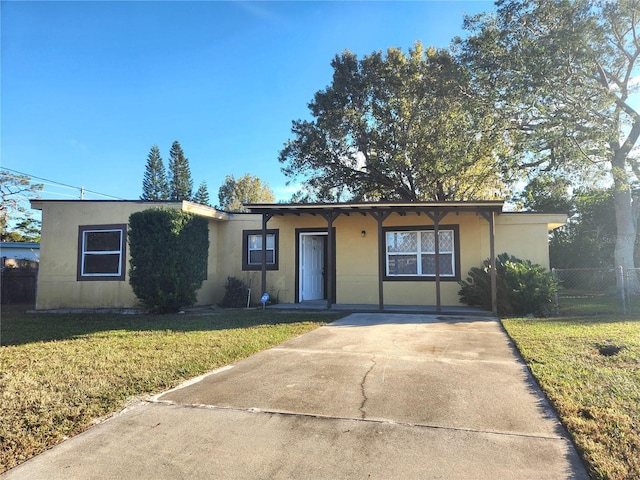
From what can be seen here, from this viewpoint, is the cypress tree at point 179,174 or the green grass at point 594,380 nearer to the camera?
the green grass at point 594,380

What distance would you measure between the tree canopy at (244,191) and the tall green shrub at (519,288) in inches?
1105

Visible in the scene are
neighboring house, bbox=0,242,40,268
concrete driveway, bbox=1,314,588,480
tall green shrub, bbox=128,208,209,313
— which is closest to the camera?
concrete driveway, bbox=1,314,588,480

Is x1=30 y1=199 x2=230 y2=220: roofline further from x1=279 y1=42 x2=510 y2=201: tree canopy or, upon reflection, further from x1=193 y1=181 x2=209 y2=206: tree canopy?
x1=193 y1=181 x2=209 y2=206: tree canopy

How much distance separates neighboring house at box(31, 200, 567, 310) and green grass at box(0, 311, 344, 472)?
182 cm

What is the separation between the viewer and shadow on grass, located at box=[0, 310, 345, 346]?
7998 mm

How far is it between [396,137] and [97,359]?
53.1 feet

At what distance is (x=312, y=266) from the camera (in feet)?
45.0

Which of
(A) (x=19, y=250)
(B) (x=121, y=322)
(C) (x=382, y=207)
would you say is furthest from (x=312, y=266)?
(A) (x=19, y=250)

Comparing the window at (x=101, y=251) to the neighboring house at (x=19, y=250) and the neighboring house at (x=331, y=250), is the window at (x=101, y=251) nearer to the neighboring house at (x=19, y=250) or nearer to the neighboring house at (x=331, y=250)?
the neighboring house at (x=331, y=250)

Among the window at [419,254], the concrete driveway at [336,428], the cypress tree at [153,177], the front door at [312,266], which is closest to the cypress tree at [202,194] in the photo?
the cypress tree at [153,177]

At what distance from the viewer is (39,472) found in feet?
9.12

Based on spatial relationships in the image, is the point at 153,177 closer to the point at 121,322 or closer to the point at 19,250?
the point at 19,250

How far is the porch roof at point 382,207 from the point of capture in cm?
1027

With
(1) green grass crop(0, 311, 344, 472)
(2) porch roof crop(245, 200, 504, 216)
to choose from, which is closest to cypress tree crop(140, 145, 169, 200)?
(1) green grass crop(0, 311, 344, 472)
